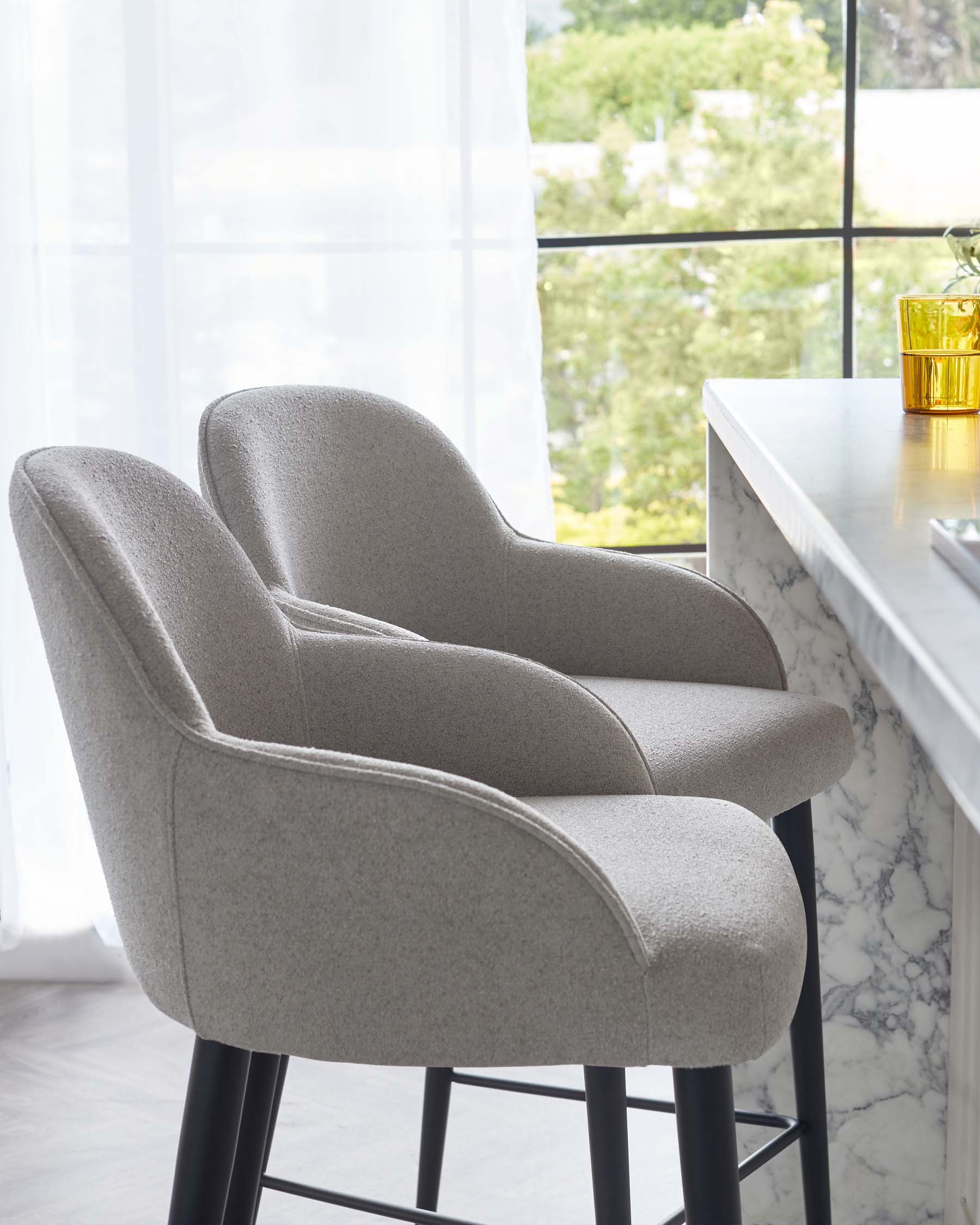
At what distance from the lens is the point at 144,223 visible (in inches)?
105

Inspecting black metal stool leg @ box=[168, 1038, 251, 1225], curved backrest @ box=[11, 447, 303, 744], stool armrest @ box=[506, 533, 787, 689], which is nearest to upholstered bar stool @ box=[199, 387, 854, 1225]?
stool armrest @ box=[506, 533, 787, 689]

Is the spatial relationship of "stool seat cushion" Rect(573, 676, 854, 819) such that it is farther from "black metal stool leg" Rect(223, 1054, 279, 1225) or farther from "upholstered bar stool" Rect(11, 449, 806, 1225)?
"black metal stool leg" Rect(223, 1054, 279, 1225)

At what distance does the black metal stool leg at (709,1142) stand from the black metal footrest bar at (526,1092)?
328mm

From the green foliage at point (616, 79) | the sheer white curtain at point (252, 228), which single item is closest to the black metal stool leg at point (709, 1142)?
the sheer white curtain at point (252, 228)

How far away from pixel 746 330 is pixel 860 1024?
6.49 ft

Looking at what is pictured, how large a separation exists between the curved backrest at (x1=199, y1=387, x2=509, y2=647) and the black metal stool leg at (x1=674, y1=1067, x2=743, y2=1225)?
0.77 metres

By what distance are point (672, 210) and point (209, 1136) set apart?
2917mm

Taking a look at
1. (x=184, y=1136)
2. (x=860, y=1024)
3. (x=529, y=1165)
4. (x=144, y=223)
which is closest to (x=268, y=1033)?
(x=184, y=1136)

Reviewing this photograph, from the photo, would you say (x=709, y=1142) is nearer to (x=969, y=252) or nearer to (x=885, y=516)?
(x=885, y=516)

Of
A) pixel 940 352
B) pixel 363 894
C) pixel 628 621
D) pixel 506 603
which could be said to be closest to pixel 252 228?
pixel 506 603

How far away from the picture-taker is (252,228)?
8.77ft

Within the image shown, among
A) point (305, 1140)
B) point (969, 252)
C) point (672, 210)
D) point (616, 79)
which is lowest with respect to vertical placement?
point (305, 1140)

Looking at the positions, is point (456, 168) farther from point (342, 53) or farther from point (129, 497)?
point (129, 497)

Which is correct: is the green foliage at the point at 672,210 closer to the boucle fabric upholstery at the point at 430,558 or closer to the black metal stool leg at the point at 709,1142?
the boucle fabric upholstery at the point at 430,558
